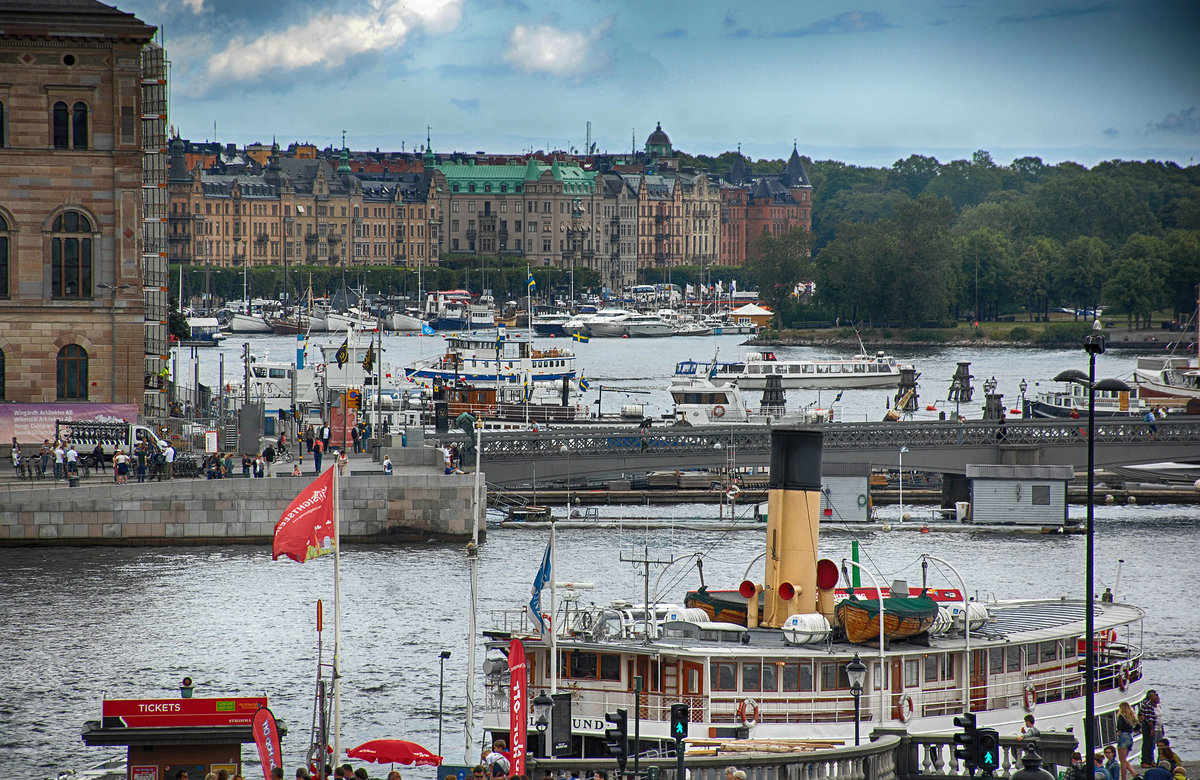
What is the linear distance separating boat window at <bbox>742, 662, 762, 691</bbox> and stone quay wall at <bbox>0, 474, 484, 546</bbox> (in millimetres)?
27319

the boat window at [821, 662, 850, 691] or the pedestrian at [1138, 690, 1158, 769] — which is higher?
the boat window at [821, 662, 850, 691]

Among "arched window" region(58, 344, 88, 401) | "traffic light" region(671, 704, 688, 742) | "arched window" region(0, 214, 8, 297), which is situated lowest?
"traffic light" region(671, 704, 688, 742)

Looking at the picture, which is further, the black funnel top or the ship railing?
the black funnel top

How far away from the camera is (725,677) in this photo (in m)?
24.8

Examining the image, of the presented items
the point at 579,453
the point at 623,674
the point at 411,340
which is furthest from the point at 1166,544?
the point at 411,340

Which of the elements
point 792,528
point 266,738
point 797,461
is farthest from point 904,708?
point 266,738

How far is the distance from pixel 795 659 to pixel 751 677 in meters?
0.72

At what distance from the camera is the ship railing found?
21641 millimetres

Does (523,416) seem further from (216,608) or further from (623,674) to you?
(623,674)

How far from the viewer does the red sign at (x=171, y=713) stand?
74.9 feet

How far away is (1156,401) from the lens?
81.9 meters

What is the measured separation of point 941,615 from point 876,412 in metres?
80.8

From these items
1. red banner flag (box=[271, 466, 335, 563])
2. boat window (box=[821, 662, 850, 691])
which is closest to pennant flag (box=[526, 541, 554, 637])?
red banner flag (box=[271, 466, 335, 563])

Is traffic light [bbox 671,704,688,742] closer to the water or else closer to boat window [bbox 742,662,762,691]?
boat window [bbox 742,662,762,691]
